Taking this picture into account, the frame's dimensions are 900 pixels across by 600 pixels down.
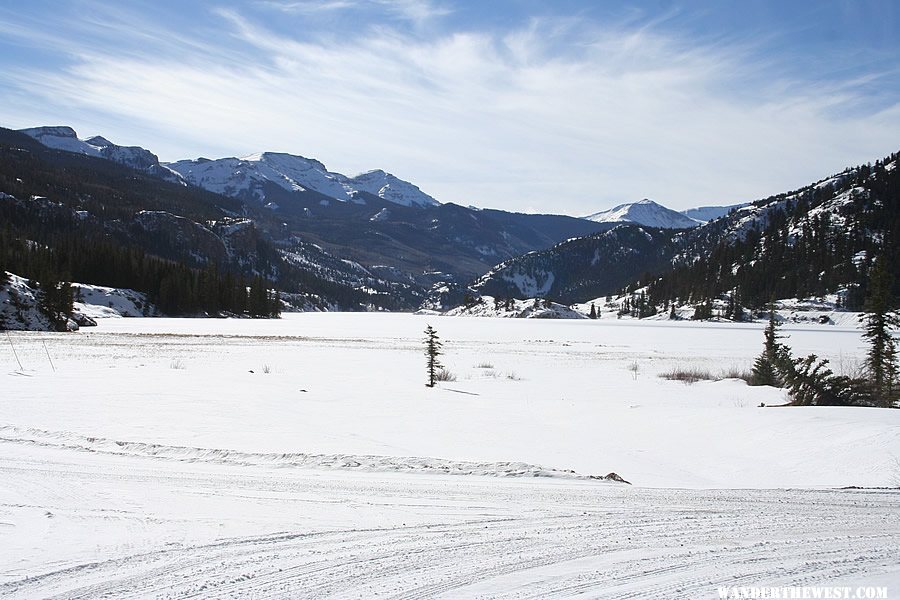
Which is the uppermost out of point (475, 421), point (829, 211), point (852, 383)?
point (829, 211)

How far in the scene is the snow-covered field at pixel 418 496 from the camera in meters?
4.85

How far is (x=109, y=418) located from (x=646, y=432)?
1241 cm

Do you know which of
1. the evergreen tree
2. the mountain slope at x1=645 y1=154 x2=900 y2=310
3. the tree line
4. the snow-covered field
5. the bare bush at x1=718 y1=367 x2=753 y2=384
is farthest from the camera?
the mountain slope at x1=645 y1=154 x2=900 y2=310

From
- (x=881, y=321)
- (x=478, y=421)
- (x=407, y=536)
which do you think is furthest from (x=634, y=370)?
(x=407, y=536)

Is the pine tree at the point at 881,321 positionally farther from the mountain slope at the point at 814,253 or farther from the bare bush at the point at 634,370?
the mountain slope at the point at 814,253

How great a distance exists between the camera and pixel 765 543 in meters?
5.73

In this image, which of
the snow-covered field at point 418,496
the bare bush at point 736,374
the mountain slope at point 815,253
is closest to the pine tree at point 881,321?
the bare bush at point 736,374

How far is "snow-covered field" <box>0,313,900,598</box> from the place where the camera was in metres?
4.85

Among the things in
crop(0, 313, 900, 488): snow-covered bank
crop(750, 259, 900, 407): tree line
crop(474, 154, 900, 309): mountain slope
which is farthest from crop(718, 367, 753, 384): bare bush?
crop(474, 154, 900, 309): mountain slope

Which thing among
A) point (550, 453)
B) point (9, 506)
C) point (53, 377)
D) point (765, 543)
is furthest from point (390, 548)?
point (53, 377)

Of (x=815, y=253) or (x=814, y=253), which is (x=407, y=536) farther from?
(x=814, y=253)

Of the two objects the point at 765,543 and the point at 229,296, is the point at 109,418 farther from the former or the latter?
the point at 229,296

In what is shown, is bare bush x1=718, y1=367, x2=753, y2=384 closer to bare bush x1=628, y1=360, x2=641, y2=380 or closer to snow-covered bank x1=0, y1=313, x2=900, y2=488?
snow-covered bank x1=0, y1=313, x2=900, y2=488

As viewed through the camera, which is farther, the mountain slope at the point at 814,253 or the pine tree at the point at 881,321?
the mountain slope at the point at 814,253
